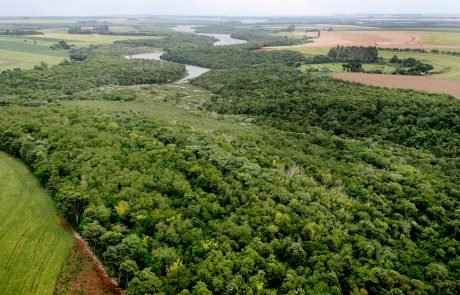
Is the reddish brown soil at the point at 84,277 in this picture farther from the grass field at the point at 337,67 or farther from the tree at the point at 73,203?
the grass field at the point at 337,67

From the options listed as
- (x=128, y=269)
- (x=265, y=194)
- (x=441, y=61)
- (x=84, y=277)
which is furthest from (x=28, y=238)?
(x=441, y=61)

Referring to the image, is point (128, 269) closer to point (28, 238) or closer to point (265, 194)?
point (28, 238)

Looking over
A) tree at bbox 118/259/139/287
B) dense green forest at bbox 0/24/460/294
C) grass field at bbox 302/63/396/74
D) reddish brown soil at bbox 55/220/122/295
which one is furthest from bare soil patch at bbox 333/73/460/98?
reddish brown soil at bbox 55/220/122/295

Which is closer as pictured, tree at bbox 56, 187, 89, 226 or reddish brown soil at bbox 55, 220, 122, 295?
reddish brown soil at bbox 55, 220, 122, 295

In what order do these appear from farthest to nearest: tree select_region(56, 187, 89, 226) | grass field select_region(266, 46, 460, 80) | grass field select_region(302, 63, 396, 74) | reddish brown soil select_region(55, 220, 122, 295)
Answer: grass field select_region(302, 63, 396, 74) < grass field select_region(266, 46, 460, 80) < tree select_region(56, 187, 89, 226) < reddish brown soil select_region(55, 220, 122, 295)

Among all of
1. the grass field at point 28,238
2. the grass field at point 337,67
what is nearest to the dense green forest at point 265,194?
the grass field at point 28,238

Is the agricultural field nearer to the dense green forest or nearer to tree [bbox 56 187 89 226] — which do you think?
the dense green forest
